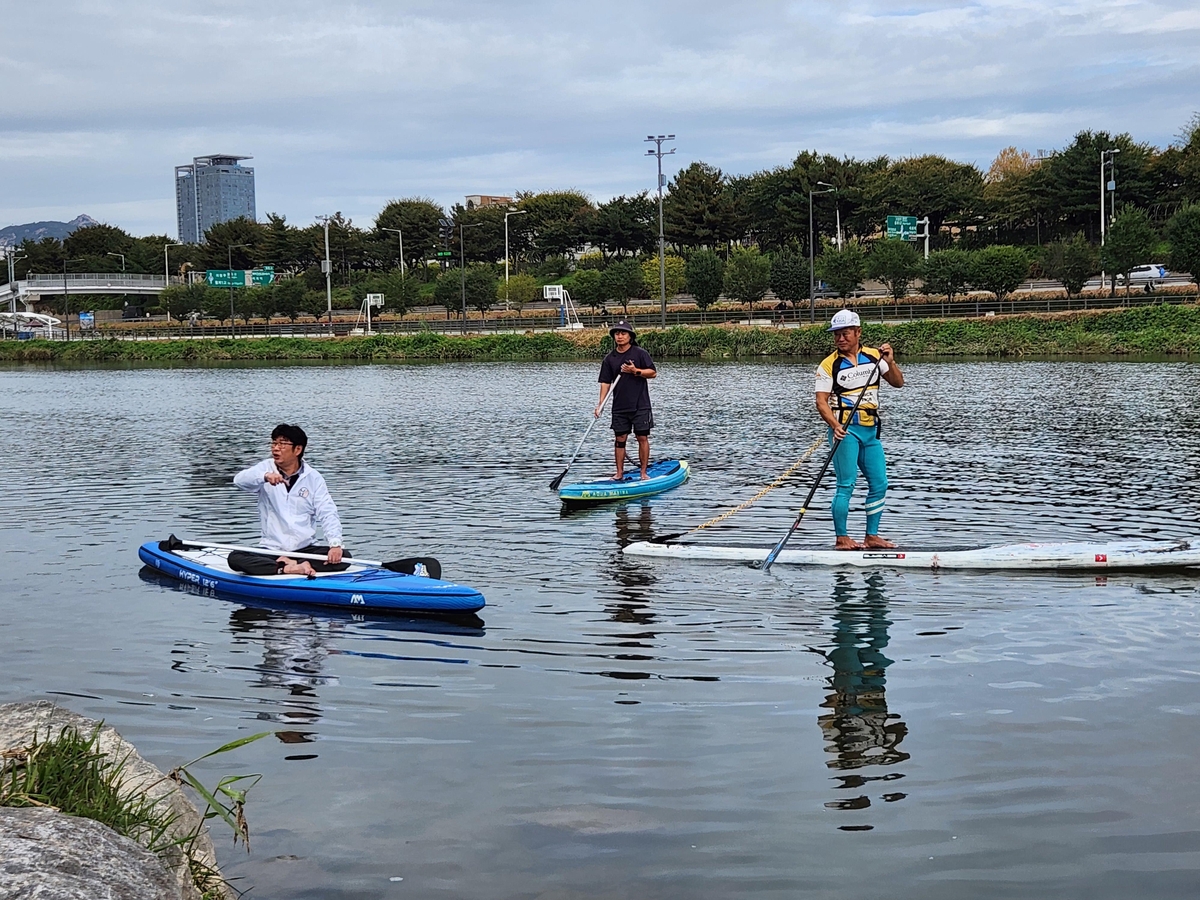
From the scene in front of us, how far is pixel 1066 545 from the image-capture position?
38.9 ft

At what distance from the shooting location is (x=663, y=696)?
837 centimetres

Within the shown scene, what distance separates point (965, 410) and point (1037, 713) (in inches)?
926

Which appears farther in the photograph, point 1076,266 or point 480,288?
point 480,288

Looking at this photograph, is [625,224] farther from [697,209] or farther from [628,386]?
[628,386]

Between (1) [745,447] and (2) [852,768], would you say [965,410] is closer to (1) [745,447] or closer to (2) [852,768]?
(1) [745,447]

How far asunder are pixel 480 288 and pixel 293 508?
79.7m

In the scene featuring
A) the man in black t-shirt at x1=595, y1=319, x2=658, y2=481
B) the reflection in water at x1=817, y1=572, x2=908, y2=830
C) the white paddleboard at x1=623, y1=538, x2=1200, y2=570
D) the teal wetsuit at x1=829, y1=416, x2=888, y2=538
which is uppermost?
the man in black t-shirt at x1=595, y1=319, x2=658, y2=481

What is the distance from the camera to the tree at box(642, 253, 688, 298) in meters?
86.1

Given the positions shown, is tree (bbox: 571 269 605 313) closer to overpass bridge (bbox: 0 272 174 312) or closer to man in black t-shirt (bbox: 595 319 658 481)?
overpass bridge (bbox: 0 272 174 312)

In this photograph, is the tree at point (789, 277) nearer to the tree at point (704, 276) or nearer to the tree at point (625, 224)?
the tree at point (704, 276)

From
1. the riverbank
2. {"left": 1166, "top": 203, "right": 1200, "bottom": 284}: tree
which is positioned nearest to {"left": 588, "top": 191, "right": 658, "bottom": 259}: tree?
the riverbank

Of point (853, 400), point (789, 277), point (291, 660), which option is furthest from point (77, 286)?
point (291, 660)

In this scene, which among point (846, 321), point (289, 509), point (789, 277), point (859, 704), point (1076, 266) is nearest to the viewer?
point (859, 704)

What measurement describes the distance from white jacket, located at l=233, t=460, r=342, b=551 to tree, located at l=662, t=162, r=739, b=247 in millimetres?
93907
